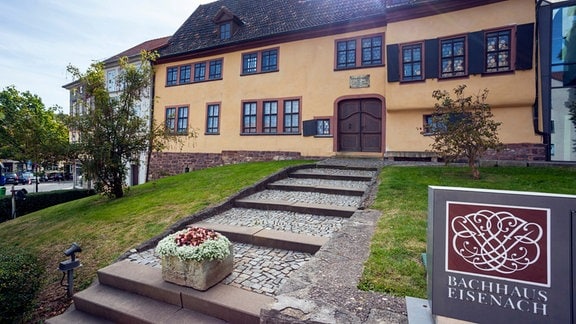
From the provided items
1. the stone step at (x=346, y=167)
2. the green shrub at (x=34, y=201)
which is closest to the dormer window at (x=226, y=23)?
the stone step at (x=346, y=167)

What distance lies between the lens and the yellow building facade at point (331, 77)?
10781 mm

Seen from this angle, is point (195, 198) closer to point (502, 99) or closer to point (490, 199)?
point (490, 199)

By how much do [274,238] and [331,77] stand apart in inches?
434

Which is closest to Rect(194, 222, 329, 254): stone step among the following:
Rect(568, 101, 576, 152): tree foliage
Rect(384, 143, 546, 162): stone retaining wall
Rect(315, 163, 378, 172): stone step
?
Rect(315, 163, 378, 172): stone step

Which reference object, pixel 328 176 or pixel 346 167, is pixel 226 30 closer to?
pixel 346 167

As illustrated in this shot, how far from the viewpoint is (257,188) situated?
8.52 m

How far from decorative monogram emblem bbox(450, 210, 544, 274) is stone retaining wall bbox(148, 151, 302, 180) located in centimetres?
1266

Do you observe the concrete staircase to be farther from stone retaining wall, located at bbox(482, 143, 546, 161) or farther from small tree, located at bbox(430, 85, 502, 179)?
stone retaining wall, located at bbox(482, 143, 546, 161)

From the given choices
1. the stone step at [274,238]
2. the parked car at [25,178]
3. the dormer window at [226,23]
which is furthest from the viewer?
the parked car at [25,178]

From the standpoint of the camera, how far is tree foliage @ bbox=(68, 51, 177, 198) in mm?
9234

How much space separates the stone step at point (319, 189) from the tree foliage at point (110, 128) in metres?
4.72

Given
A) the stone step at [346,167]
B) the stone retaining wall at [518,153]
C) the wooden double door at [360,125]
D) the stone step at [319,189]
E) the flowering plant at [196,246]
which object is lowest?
the flowering plant at [196,246]

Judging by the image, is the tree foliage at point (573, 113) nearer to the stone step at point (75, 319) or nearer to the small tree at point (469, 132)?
the small tree at point (469, 132)

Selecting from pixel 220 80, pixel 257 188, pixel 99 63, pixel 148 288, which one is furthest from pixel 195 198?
pixel 220 80
